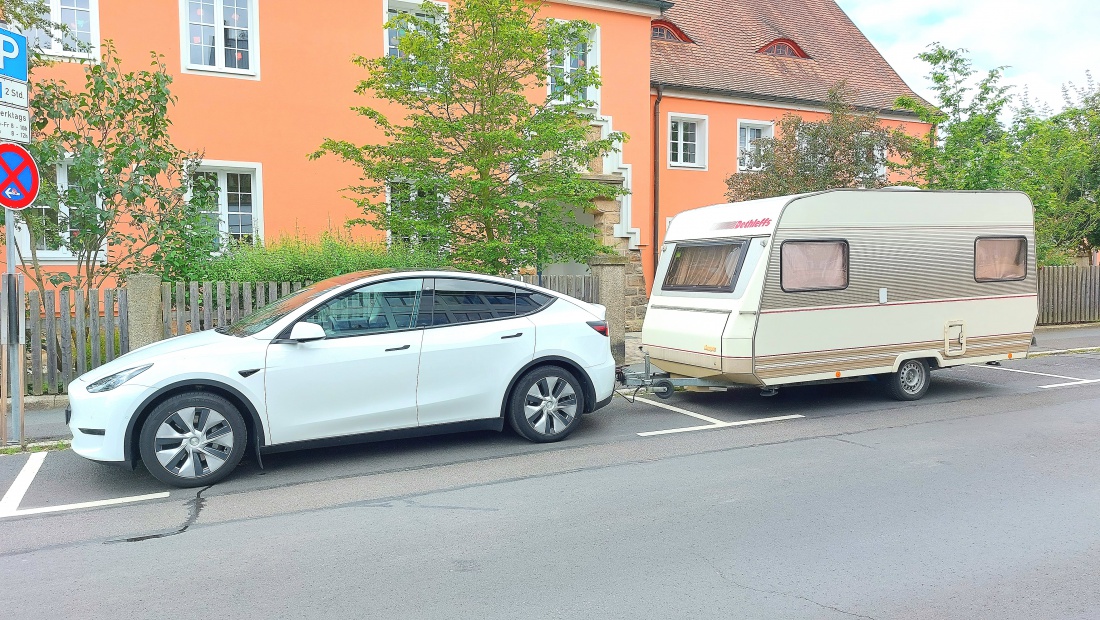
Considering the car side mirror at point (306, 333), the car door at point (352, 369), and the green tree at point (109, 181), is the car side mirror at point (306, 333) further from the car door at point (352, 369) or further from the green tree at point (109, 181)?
the green tree at point (109, 181)

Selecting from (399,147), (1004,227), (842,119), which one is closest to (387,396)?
(399,147)

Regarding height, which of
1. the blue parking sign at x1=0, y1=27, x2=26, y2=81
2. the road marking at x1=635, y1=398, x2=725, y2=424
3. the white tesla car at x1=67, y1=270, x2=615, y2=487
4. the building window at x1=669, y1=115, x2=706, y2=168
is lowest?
the road marking at x1=635, y1=398, x2=725, y2=424

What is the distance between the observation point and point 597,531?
5.07 m

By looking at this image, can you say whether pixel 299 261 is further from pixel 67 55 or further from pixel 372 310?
pixel 67 55

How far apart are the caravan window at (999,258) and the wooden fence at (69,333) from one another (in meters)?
10.7

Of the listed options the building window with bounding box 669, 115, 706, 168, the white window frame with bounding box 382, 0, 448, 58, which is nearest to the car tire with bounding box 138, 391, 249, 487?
the white window frame with bounding box 382, 0, 448, 58

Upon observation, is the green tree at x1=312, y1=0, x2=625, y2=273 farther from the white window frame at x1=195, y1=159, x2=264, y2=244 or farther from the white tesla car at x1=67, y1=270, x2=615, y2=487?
the white window frame at x1=195, y1=159, x2=264, y2=244

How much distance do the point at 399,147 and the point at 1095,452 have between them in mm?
8875

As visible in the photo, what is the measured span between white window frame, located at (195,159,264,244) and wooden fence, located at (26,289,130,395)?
16.7 ft

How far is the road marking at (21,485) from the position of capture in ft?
18.9

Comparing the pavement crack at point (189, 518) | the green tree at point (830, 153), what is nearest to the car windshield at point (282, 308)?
the pavement crack at point (189, 518)

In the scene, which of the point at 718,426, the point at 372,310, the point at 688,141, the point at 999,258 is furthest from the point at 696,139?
the point at 372,310

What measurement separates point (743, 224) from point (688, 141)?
13.6m

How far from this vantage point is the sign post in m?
7.38
